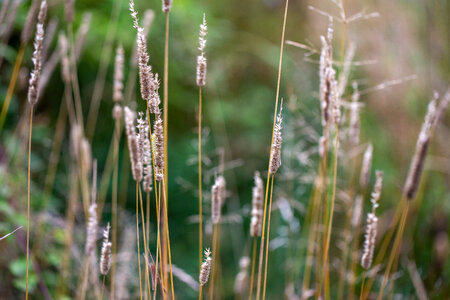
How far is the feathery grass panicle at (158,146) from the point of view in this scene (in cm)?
68

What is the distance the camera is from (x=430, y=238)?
1.87 meters

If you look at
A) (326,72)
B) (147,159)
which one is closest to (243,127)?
(326,72)

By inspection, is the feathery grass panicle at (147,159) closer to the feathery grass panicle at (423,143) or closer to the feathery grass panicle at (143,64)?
the feathery grass panicle at (143,64)

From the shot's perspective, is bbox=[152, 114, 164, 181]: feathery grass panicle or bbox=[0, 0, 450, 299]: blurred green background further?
bbox=[0, 0, 450, 299]: blurred green background

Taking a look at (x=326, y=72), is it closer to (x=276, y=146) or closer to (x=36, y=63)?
(x=276, y=146)

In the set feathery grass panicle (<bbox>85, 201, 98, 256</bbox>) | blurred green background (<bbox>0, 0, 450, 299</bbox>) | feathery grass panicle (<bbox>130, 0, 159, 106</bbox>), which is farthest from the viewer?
blurred green background (<bbox>0, 0, 450, 299</bbox>)

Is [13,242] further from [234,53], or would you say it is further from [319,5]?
[319,5]

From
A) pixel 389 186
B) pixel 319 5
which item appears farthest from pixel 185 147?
pixel 319 5

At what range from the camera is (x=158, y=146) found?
0.69 m

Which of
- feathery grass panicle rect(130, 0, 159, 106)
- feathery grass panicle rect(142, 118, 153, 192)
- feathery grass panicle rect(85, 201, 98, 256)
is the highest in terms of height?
feathery grass panicle rect(130, 0, 159, 106)

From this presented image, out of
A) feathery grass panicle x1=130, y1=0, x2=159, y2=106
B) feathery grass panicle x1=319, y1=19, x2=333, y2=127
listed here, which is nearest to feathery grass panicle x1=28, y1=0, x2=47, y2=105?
feathery grass panicle x1=130, y1=0, x2=159, y2=106

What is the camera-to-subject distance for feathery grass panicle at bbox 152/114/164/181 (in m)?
0.68

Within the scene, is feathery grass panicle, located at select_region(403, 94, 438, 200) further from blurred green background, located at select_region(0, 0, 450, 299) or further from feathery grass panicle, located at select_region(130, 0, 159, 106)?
blurred green background, located at select_region(0, 0, 450, 299)

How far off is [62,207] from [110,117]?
56 cm
